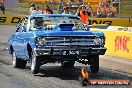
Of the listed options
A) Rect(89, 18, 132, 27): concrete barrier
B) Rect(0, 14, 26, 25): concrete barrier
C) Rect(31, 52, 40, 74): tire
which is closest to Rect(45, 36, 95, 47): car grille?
Rect(31, 52, 40, 74): tire

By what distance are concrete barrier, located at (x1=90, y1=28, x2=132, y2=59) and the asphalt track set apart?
1.36 feet

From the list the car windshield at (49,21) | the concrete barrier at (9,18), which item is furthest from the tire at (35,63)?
the concrete barrier at (9,18)

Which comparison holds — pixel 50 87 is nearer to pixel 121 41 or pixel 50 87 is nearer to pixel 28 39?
pixel 28 39

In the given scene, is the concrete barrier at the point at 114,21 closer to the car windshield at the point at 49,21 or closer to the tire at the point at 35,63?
the car windshield at the point at 49,21

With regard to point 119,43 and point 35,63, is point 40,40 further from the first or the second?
point 119,43

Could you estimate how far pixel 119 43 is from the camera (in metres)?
17.3

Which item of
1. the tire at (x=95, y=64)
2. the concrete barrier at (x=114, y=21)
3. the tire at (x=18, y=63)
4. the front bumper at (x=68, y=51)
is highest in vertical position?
the front bumper at (x=68, y=51)

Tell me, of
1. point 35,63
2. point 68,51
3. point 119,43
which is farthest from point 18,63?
point 119,43

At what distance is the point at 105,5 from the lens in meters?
34.8

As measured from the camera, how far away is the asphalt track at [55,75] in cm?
1013

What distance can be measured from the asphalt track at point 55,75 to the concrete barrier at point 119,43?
1.36 feet

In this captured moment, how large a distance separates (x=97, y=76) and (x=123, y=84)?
60.1 inches

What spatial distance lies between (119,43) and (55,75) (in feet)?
19.4

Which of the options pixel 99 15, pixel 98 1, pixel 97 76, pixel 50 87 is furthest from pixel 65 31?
pixel 98 1
